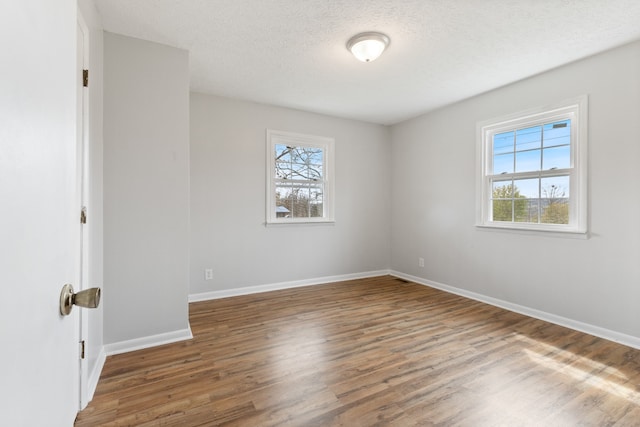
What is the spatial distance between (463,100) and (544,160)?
1279mm

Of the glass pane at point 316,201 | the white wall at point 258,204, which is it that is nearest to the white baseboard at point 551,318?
the white wall at point 258,204

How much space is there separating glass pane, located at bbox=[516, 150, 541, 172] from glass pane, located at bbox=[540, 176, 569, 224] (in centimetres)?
19

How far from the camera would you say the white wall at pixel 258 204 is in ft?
12.4

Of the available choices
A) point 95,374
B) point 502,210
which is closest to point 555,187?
point 502,210

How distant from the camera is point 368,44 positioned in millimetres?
2494

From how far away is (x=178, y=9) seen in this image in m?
2.21

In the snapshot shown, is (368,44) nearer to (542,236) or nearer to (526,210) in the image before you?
(526,210)

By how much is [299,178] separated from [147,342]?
2767 mm

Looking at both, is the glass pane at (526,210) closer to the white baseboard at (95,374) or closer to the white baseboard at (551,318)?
the white baseboard at (551,318)

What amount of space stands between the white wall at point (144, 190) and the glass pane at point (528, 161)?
11.7ft

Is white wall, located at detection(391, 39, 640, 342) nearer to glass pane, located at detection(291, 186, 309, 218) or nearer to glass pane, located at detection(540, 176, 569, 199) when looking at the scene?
glass pane, located at detection(540, 176, 569, 199)

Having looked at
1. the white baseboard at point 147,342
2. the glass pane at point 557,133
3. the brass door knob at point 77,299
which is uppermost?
the glass pane at point 557,133

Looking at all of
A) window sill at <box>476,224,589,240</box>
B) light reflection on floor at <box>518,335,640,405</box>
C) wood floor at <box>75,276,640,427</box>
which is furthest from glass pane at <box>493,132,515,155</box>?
light reflection on floor at <box>518,335,640,405</box>

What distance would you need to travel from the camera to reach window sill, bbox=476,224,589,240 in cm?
290
